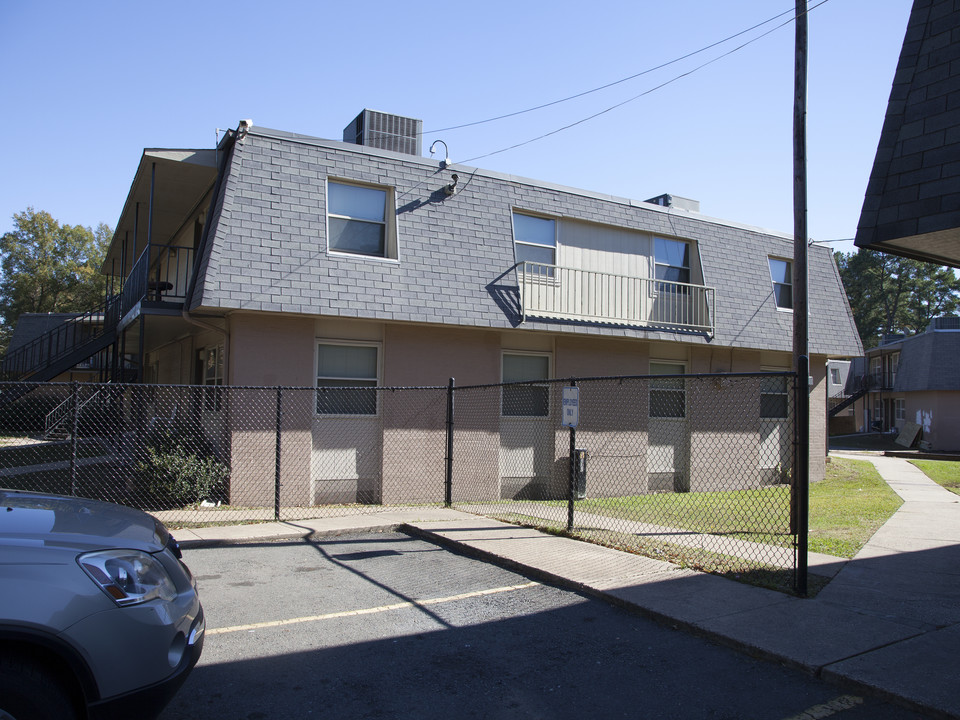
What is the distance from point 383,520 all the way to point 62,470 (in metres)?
8.08

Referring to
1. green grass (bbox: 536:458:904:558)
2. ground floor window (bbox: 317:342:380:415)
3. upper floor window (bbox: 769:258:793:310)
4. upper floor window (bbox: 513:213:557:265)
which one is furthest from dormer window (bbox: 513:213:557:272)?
upper floor window (bbox: 769:258:793:310)

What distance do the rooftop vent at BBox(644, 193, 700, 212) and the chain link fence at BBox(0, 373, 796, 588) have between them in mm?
4599

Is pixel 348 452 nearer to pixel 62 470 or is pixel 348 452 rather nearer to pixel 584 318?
pixel 584 318

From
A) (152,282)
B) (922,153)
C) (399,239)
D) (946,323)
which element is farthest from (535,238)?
(946,323)

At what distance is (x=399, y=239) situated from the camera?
12.6m

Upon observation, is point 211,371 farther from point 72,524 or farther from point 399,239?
point 72,524

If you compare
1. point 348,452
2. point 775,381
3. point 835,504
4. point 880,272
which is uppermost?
point 880,272

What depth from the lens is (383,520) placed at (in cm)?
1016

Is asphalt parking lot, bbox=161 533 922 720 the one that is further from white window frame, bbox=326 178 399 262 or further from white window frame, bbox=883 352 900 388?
white window frame, bbox=883 352 900 388

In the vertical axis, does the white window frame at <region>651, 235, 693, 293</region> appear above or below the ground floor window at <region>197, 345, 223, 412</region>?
above

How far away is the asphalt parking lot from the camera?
4234 mm

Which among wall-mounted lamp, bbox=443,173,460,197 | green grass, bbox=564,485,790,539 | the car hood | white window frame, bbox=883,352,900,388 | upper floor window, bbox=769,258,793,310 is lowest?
green grass, bbox=564,485,790,539

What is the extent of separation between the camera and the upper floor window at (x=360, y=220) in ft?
40.6

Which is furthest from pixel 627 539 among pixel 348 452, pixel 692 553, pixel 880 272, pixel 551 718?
pixel 880 272
